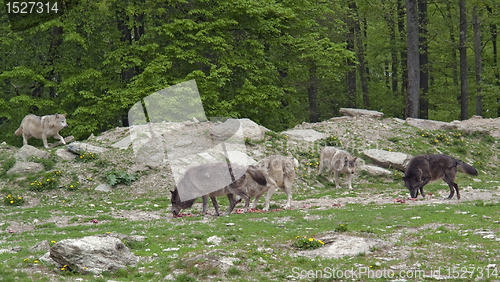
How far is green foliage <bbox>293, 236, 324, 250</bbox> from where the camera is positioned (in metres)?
10.6

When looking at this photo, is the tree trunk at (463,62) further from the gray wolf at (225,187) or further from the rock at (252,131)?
the gray wolf at (225,187)

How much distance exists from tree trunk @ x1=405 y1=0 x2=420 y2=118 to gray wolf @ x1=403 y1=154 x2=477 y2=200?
1551 centimetres

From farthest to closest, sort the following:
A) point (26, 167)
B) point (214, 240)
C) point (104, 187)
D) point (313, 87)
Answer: point (313, 87) < point (26, 167) < point (104, 187) < point (214, 240)

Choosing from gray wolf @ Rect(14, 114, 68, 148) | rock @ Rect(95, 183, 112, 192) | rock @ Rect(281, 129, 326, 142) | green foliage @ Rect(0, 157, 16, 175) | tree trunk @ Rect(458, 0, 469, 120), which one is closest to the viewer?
rock @ Rect(95, 183, 112, 192)

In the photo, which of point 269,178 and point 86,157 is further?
point 86,157

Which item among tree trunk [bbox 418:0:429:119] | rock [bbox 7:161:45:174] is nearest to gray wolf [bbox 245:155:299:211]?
rock [bbox 7:161:45:174]

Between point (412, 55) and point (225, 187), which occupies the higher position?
point (412, 55)

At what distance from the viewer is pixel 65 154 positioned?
22844mm

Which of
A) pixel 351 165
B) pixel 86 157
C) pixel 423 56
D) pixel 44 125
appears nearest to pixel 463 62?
pixel 423 56

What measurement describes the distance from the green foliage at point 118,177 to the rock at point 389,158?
11.6m

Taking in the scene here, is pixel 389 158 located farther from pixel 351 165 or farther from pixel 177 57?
pixel 177 57

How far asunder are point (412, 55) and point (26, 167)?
23417 millimetres

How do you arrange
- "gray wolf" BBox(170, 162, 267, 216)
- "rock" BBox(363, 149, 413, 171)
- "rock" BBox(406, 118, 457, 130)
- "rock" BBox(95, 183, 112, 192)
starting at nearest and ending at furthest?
"gray wolf" BBox(170, 162, 267, 216)
"rock" BBox(95, 183, 112, 192)
"rock" BBox(363, 149, 413, 171)
"rock" BBox(406, 118, 457, 130)

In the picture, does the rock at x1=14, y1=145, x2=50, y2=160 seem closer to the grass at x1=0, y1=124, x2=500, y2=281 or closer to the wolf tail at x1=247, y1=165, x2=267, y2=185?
the grass at x1=0, y1=124, x2=500, y2=281
